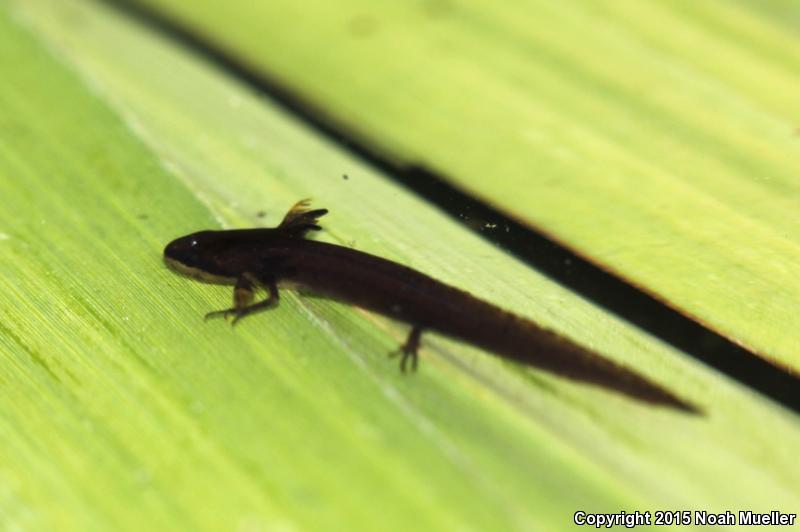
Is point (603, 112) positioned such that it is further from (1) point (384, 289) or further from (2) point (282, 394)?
(2) point (282, 394)

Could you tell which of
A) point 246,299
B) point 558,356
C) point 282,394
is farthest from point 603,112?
point 282,394

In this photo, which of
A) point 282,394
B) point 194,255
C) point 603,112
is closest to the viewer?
point 282,394

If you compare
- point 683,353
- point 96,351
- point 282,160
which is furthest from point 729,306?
point 96,351

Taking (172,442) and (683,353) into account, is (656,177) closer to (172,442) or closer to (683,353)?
(683,353)

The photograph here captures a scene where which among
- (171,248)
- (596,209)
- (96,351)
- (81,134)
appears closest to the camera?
(96,351)

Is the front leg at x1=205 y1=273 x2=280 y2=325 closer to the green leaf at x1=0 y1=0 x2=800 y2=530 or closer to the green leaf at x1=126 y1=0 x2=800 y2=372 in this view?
the green leaf at x1=0 y1=0 x2=800 y2=530

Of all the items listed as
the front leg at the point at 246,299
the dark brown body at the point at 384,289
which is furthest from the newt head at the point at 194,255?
the front leg at the point at 246,299

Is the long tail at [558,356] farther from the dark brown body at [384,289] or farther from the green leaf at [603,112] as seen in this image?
the green leaf at [603,112]
